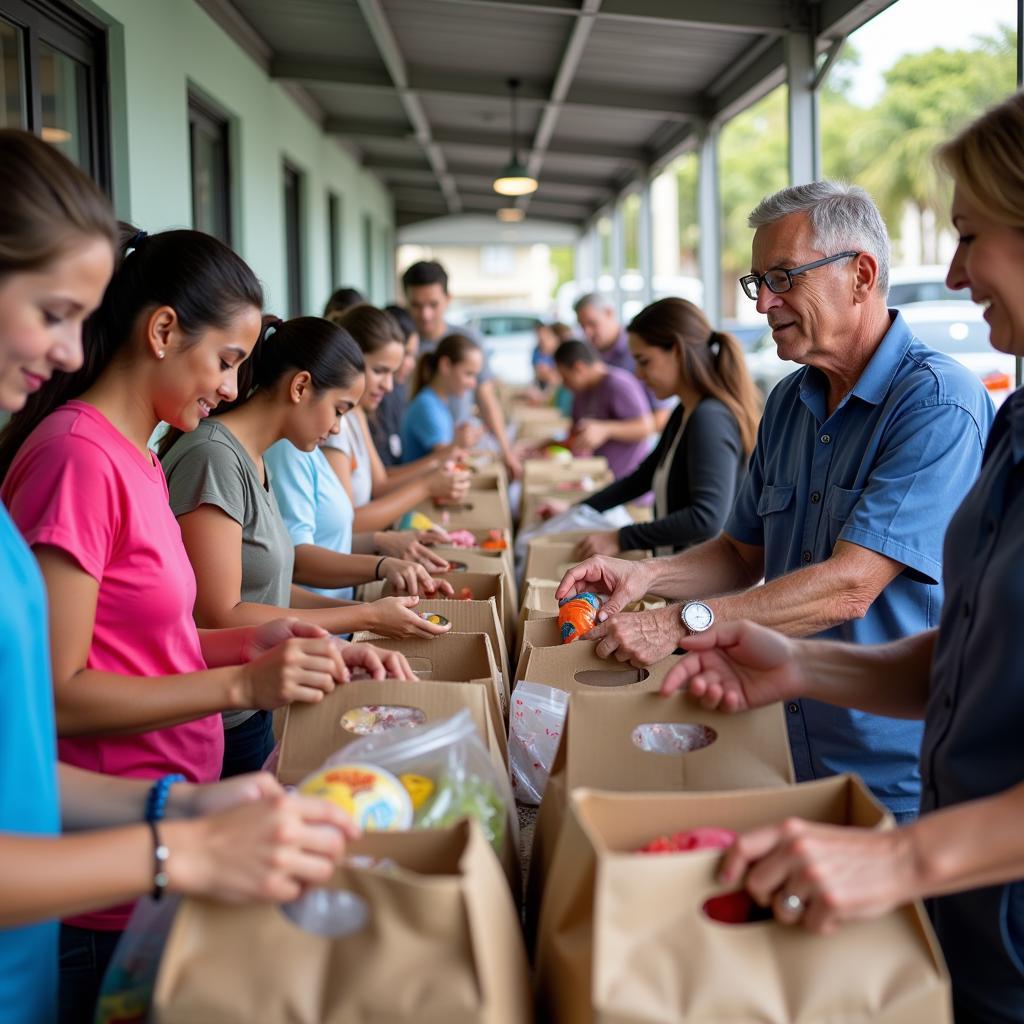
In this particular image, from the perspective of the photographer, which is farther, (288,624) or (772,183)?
(772,183)

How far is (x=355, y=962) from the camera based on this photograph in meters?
1.00

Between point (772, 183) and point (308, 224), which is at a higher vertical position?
point (772, 183)

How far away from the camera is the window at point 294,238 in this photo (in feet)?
31.2

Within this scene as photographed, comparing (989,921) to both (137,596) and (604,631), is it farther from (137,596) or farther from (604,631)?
(137,596)

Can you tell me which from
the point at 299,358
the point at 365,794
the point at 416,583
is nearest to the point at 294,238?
the point at 299,358

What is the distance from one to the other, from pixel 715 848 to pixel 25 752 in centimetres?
69

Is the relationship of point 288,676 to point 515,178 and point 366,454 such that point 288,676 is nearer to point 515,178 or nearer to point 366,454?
point 366,454

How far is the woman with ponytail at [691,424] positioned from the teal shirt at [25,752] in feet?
7.12

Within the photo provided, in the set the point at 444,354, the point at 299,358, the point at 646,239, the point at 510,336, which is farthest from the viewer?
the point at 510,336

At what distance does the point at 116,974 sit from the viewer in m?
1.18

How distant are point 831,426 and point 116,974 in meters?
1.55

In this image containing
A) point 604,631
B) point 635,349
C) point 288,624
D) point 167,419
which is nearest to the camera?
point 167,419

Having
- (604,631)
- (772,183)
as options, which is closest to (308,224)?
(604,631)

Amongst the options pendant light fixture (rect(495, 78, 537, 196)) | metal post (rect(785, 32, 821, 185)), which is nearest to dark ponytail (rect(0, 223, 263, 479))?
metal post (rect(785, 32, 821, 185))
